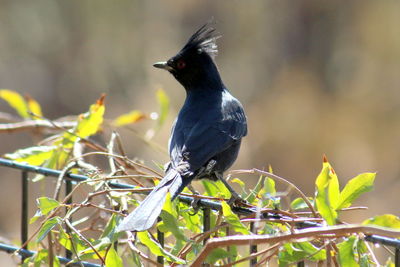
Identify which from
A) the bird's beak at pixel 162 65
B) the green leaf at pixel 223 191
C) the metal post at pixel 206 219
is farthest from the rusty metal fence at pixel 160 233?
the bird's beak at pixel 162 65

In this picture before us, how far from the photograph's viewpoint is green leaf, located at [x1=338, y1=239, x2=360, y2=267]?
1.93 meters

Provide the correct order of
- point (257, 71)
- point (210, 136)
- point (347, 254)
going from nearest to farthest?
point (347, 254) < point (210, 136) < point (257, 71)

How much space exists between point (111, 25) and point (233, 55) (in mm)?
1905

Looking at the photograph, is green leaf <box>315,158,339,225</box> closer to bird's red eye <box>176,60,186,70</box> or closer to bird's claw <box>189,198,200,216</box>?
bird's claw <box>189,198,200,216</box>

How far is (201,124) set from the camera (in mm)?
3574

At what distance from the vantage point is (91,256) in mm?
2389

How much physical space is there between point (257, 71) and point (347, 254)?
7718 mm

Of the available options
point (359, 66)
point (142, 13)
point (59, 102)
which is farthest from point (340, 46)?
point (59, 102)

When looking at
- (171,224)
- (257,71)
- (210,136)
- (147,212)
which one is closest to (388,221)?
(171,224)

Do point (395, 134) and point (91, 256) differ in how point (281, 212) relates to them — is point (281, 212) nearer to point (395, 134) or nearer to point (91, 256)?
point (91, 256)

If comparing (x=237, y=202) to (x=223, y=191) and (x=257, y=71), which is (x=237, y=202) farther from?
(x=257, y=71)

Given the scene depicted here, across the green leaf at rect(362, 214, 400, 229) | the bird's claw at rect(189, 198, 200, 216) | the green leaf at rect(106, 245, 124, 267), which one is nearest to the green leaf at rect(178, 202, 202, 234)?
the bird's claw at rect(189, 198, 200, 216)

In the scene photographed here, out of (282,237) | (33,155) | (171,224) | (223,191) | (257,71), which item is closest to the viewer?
(282,237)

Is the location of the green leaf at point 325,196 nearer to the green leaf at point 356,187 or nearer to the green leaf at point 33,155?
the green leaf at point 356,187
